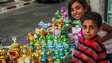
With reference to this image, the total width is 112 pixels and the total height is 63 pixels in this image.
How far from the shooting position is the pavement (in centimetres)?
1036

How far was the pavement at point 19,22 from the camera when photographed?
34.0ft

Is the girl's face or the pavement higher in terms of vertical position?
the girl's face

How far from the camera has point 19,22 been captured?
1344 cm

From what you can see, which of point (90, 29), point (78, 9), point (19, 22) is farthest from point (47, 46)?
point (19, 22)

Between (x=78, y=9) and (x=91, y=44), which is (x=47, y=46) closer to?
(x=78, y=9)

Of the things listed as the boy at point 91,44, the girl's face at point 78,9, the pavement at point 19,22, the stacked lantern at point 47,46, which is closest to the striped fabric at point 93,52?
the boy at point 91,44

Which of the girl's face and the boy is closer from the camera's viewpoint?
the boy

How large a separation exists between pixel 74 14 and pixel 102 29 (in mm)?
411

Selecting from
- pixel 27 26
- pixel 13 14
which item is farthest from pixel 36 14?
pixel 27 26

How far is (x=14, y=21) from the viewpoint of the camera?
13.8 metres

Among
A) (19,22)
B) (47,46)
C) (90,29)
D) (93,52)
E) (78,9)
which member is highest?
(78,9)

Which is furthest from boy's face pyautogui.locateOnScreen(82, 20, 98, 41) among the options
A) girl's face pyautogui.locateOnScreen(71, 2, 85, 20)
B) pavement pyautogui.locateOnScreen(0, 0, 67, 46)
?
pavement pyautogui.locateOnScreen(0, 0, 67, 46)

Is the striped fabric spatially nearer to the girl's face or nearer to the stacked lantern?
the stacked lantern

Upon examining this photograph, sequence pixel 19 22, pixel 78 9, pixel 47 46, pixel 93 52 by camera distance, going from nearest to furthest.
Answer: pixel 93 52 < pixel 78 9 < pixel 47 46 < pixel 19 22
